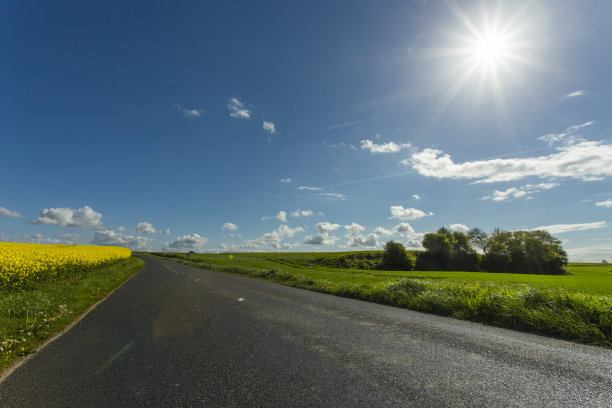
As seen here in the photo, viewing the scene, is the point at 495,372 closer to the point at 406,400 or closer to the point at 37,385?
the point at 406,400

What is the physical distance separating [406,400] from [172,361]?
13.1ft

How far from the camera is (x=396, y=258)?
219 feet

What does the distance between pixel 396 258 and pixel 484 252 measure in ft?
79.1

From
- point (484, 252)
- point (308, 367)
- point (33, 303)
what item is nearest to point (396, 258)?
point (484, 252)

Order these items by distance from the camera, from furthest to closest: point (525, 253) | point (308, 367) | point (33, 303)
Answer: point (525, 253)
point (33, 303)
point (308, 367)

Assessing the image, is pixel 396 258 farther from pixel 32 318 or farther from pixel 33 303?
pixel 32 318

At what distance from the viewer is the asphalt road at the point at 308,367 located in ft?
11.1

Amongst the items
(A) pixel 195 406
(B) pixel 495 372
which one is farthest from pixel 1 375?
(B) pixel 495 372

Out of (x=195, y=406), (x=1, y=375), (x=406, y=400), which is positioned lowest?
(x=1, y=375)

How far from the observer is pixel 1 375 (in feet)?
14.3

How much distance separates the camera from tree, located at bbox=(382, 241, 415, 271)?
217ft

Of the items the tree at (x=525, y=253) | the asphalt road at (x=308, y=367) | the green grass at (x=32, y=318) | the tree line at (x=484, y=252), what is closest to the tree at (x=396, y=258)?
the tree line at (x=484, y=252)

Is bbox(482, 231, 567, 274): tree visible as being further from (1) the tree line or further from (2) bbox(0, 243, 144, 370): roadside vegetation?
(2) bbox(0, 243, 144, 370): roadside vegetation

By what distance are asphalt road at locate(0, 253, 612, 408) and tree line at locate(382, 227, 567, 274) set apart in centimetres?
6471
